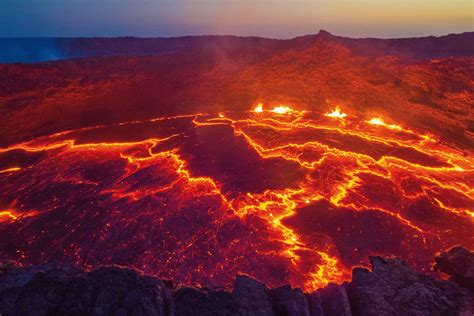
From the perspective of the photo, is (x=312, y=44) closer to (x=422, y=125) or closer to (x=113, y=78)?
(x=422, y=125)

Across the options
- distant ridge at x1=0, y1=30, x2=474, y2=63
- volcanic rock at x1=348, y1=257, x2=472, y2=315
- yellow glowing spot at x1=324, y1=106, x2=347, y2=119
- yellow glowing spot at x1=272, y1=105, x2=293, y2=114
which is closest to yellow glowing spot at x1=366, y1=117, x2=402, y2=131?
yellow glowing spot at x1=324, y1=106, x2=347, y2=119

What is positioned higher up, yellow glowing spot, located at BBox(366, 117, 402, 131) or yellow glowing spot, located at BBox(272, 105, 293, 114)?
yellow glowing spot, located at BBox(366, 117, 402, 131)

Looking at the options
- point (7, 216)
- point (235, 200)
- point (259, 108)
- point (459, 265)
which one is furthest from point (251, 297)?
point (259, 108)

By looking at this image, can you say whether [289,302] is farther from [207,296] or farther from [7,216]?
[7,216]

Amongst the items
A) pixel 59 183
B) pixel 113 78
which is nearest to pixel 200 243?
pixel 59 183

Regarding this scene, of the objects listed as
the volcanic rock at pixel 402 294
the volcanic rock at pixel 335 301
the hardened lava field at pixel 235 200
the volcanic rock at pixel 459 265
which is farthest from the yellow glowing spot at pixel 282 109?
the volcanic rock at pixel 335 301

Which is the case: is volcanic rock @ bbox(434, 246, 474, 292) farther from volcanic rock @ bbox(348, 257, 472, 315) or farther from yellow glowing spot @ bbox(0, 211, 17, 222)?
yellow glowing spot @ bbox(0, 211, 17, 222)

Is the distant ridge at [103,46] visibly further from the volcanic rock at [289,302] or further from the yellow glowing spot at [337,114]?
the volcanic rock at [289,302]
